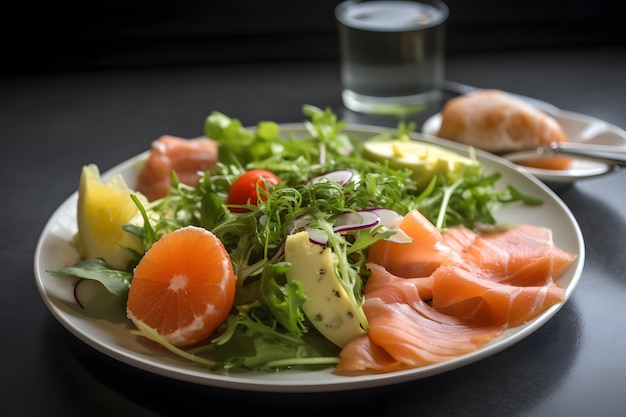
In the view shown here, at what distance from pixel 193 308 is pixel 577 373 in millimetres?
684

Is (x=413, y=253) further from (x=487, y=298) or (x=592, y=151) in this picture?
(x=592, y=151)

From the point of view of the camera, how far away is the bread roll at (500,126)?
2354 mm

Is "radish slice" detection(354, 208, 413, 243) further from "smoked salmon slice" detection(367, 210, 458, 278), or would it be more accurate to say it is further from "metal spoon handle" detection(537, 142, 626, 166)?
"metal spoon handle" detection(537, 142, 626, 166)

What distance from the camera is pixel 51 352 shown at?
5.45ft

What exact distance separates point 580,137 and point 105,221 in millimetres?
1344

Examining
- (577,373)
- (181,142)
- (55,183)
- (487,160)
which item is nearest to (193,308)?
(577,373)

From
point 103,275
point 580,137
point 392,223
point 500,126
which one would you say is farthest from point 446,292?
point 580,137

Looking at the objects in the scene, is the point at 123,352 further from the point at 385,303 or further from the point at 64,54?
the point at 64,54

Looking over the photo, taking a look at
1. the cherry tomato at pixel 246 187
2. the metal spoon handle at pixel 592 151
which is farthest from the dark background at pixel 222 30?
the cherry tomato at pixel 246 187

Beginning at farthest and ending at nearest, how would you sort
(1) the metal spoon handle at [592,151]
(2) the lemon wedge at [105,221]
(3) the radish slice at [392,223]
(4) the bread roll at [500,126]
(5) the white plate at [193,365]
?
(4) the bread roll at [500,126] < (1) the metal spoon handle at [592,151] < (2) the lemon wedge at [105,221] < (3) the radish slice at [392,223] < (5) the white plate at [193,365]

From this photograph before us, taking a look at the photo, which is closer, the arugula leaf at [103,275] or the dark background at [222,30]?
the arugula leaf at [103,275]

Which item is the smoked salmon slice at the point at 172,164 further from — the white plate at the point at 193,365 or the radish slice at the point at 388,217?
the radish slice at the point at 388,217

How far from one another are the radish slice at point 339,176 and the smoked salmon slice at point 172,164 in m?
0.39

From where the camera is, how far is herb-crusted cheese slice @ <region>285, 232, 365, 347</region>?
145 centimetres
